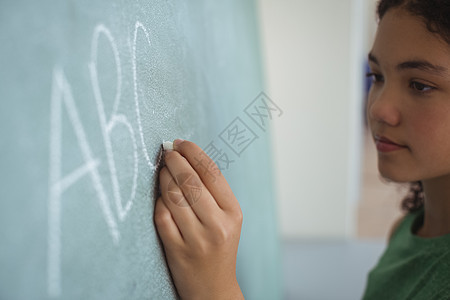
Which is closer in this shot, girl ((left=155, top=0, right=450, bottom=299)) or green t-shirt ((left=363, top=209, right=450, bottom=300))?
girl ((left=155, top=0, right=450, bottom=299))

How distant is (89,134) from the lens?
1.00 feet

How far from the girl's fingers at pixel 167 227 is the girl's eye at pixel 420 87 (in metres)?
0.38

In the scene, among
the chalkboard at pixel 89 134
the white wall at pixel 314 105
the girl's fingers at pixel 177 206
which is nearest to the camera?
the chalkboard at pixel 89 134

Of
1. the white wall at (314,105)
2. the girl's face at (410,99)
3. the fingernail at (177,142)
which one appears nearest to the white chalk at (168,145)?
the fingernail at (177,142)

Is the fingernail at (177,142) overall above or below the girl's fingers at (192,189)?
above

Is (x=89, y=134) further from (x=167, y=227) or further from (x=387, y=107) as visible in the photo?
(x=387, y=107)

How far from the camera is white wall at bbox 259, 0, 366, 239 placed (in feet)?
6.15

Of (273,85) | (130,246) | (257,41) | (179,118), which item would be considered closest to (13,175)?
(130,246)

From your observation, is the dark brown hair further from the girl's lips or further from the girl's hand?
the girl's hand

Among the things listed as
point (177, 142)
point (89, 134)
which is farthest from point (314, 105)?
point (89, 134)

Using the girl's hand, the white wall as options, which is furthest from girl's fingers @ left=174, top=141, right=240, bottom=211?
the white wall

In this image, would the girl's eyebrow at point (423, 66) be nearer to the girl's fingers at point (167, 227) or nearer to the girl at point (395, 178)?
the girl at point (395, 178)

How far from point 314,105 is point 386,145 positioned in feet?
4.50

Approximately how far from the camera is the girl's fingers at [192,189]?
1.34ft
